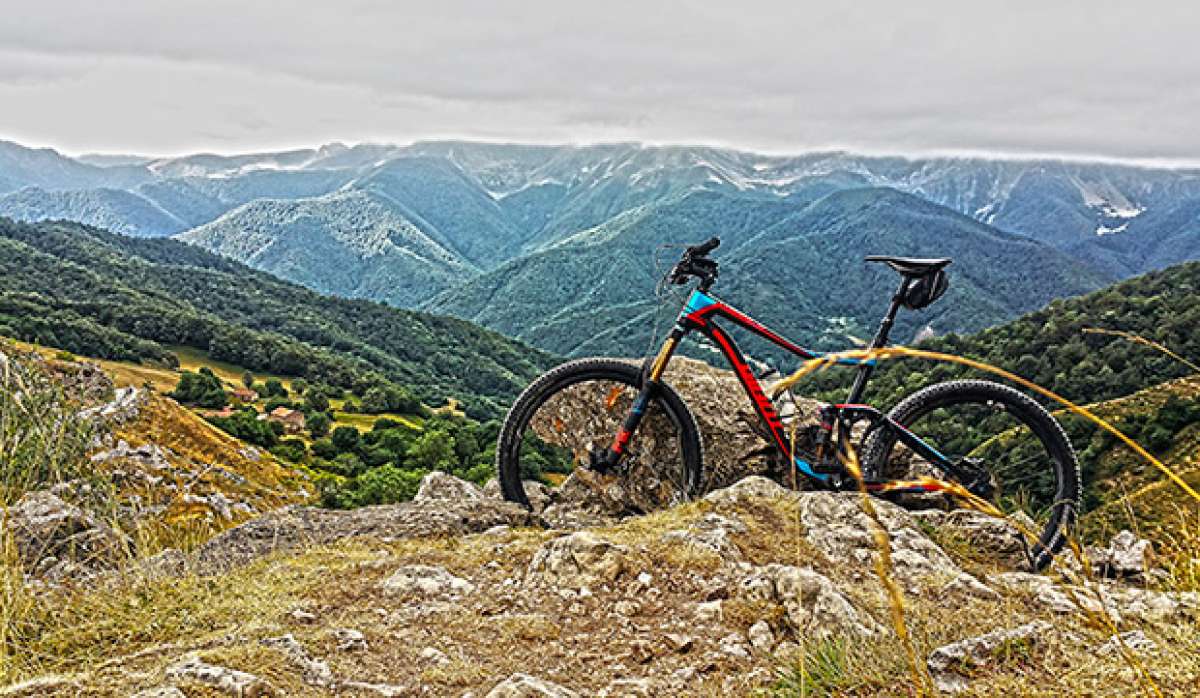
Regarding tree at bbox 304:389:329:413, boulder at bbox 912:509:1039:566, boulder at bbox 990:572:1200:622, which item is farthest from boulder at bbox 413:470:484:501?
tree at bbox 304:389:329:413

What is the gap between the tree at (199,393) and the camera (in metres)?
63.7

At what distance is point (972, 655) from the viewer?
298 centimetres

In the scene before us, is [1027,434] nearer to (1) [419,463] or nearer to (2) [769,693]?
(2) [769,693]

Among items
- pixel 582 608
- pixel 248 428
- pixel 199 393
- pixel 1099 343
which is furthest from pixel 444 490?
pixel 1099 343

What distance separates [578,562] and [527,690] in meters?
1.57

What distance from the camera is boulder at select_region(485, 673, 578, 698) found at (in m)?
2.98

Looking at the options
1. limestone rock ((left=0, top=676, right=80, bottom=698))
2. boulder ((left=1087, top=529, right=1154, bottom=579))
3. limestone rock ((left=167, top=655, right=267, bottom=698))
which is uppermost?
limestone rock ((left=0, top=676, right=80, bottom=698))

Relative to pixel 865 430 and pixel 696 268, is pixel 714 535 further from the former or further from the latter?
pixel 696 268

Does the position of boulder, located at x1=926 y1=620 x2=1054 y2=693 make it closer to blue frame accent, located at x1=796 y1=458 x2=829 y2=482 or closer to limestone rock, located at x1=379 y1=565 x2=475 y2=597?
limestone rock, located at x1=379 y1=565 x2=475 y2=597

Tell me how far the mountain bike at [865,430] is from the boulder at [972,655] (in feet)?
8.66

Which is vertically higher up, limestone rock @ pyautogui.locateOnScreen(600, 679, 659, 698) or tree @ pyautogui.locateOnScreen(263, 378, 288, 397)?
limestone rock @ pyautogui.locateOnScreen(600, 679, 659, 698)

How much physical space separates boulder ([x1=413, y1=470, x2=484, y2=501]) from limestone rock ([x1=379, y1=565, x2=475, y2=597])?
313cm

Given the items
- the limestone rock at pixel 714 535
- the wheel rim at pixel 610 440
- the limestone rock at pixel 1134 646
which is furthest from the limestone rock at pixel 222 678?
the wheel rim at pixel 610 440

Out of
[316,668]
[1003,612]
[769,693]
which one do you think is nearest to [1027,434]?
[1003,612]
